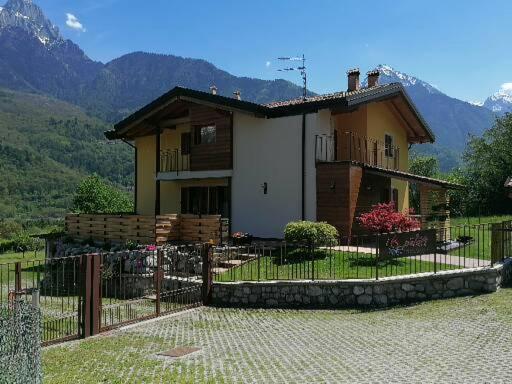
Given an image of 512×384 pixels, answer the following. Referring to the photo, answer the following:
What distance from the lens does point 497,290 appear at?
12391 mm

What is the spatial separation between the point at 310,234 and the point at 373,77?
1232 cm

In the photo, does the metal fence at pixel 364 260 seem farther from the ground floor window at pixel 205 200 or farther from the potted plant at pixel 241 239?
the ground floor window at pixel 205 200

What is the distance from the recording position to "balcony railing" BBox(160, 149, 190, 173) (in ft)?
77.6

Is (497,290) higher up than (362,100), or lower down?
lower down

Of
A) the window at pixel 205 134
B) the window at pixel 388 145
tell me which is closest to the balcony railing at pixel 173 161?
the window at pixel 205 134

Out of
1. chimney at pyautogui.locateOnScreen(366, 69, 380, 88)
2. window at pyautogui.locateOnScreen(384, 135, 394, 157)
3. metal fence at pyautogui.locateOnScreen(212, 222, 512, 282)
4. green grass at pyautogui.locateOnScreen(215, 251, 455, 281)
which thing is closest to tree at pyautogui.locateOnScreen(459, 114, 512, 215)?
window at pyautogui.locateOnScreen(384, 135, 394, 157)

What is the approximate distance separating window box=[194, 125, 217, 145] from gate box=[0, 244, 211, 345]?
667 cm

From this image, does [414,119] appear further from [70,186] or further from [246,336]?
[70,186]

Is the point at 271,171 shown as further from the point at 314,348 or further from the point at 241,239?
the point at 314,348

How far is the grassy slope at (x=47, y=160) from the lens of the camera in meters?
107

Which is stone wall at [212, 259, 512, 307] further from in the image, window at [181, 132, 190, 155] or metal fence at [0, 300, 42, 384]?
window at [181, 132, 190, 155]

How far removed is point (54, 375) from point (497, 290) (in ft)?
33.5

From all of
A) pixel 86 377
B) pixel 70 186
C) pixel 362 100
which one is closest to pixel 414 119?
pixel 362 100

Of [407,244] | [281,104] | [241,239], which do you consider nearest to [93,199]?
[281,104]
